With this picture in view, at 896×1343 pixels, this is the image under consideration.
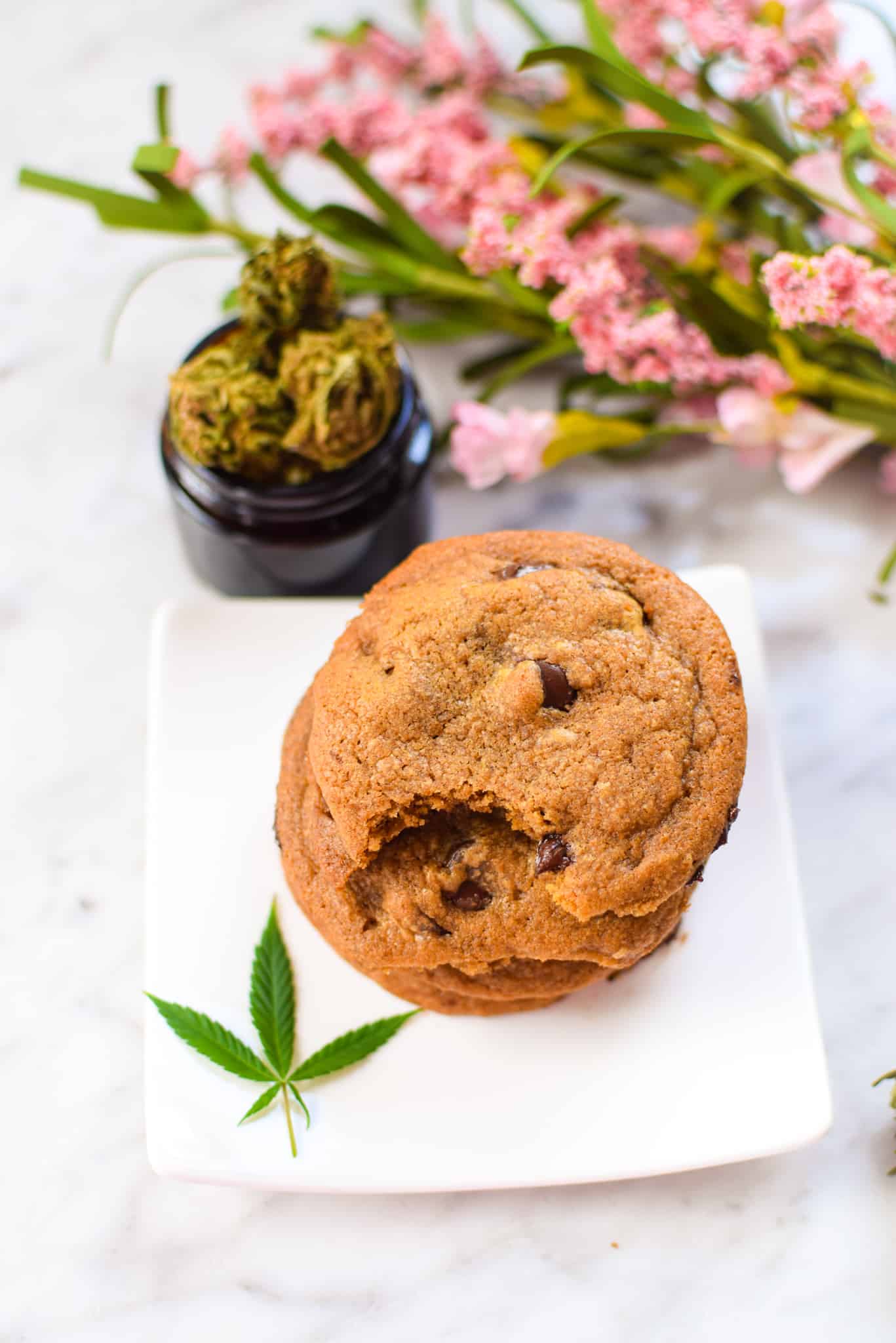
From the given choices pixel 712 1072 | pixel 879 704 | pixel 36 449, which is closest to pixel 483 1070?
pixel 712 1072

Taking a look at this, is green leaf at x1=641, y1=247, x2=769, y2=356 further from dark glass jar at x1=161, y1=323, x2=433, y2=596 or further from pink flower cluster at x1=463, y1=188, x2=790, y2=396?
dark glass jar at x1=161, y1=323, x2=433, y2=596

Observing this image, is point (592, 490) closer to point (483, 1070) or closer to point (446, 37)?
point (446, 37)

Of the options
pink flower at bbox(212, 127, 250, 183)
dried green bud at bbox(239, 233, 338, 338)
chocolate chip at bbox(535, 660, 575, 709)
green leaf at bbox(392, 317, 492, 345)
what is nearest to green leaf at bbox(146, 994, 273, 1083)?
chocolate chip at bbox(535, 660, 575, 709)

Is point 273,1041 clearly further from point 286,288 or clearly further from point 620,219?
point 620,219

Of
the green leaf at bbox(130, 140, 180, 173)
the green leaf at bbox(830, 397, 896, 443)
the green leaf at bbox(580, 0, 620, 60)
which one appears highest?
the green leaf at bbox(580, 0, 620, 60)

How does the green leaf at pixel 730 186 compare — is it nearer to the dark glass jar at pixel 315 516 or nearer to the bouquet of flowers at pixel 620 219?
the bouquet of flowers at pixel 620 219

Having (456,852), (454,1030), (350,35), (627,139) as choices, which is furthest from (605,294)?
(454,1030)
